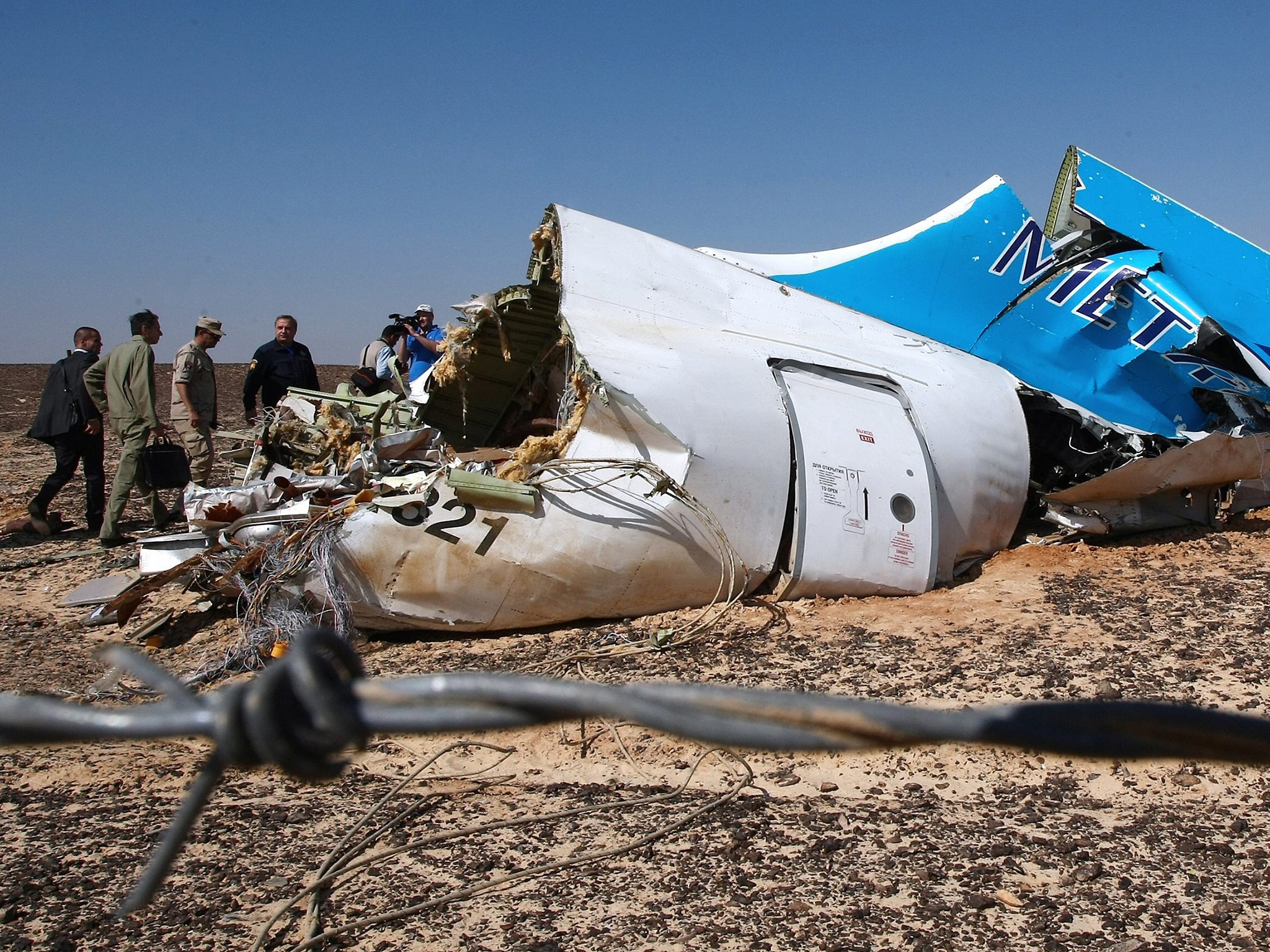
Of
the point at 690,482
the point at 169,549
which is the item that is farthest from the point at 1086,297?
the point at 169,549

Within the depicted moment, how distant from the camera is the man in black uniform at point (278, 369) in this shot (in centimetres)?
1001

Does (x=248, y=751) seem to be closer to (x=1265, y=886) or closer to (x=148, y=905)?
(x=148, y=905)

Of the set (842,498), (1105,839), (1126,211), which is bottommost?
(1105,839)

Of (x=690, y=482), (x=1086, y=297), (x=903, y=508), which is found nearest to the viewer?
(x=690, y=482)

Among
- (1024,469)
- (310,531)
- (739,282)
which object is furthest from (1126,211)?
(310,531)

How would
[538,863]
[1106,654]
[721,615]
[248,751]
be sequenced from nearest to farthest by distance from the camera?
[248,751]
[538,863]
[1106,654]
[721,615]

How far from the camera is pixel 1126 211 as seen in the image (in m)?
7.66

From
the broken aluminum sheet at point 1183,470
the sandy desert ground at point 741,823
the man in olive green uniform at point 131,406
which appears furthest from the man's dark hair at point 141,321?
the broken aluminum sheet at point 1183,470

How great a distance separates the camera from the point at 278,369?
1007 centimetres

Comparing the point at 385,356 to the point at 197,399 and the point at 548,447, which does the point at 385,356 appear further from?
the point at 548,447

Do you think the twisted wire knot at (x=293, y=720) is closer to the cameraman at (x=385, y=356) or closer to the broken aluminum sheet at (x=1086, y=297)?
the broken aluminum sheet at (x=1086, y=297)

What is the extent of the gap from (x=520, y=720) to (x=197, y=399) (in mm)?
8365

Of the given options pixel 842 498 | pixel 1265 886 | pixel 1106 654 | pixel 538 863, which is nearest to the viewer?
pixel 1265 886

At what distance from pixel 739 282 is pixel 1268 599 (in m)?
3.65
